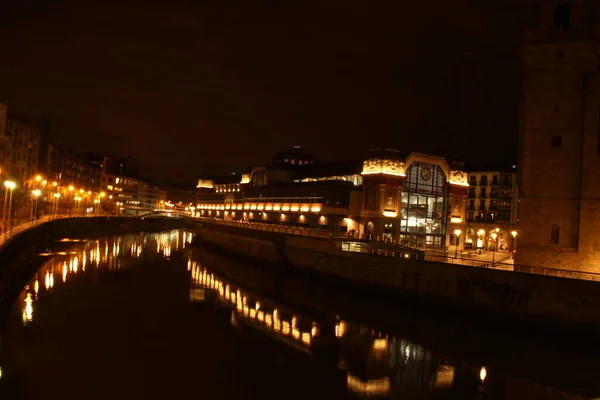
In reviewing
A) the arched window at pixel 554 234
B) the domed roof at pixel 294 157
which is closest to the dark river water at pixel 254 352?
the arched window at pixel 554 234

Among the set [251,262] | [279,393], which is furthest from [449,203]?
[279,393]

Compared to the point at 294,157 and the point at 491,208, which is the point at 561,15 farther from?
the point at 294,157

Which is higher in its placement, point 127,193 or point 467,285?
point 127,193

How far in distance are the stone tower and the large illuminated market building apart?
72.4 feet

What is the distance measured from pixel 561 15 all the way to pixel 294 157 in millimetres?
69502

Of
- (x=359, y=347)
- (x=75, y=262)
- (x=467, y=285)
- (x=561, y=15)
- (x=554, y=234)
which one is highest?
(x=561, y=15)

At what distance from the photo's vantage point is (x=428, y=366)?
2223 centimetres

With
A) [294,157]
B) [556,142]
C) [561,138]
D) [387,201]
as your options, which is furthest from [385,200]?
[294,157]

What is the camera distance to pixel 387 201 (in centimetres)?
5909

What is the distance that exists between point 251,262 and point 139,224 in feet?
240

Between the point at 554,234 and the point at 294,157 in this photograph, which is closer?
the point at 554,234

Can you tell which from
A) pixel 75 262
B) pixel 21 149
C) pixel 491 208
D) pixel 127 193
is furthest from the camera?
pixel 127 193

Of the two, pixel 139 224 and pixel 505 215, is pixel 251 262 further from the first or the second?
pixel 139 224

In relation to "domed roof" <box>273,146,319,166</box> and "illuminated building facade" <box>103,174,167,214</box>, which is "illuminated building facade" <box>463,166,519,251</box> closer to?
"domed roof" <box>273,146,319,166</box>
